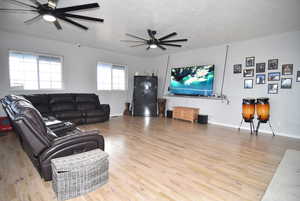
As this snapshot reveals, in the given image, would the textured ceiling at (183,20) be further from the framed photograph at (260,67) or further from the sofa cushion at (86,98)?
the sofa cushion at (86,98)

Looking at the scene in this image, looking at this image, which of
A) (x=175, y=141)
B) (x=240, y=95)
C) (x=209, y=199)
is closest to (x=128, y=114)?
(x=175, y=141)

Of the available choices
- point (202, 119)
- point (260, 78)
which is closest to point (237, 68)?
point (260, 78)

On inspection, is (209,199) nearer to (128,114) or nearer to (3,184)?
(3,184)

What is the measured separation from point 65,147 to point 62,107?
3530 mm

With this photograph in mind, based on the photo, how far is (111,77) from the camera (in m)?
6.98

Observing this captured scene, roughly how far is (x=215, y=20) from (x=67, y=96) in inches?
→ 191

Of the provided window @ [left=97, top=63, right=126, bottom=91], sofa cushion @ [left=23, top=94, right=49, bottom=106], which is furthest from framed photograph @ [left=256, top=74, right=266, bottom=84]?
sofa cushion @ [left=23, top=94, right=49, bottom=106]

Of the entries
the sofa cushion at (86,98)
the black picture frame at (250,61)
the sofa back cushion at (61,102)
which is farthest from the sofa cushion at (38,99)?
the black picture frame at (250,61)

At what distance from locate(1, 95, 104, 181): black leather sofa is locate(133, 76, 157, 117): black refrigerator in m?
4.88

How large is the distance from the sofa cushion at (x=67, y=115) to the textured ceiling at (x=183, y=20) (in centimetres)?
234

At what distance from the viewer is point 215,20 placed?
352 cm

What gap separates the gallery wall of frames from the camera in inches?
169

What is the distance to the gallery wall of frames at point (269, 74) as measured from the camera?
429cm

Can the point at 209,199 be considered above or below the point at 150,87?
below
